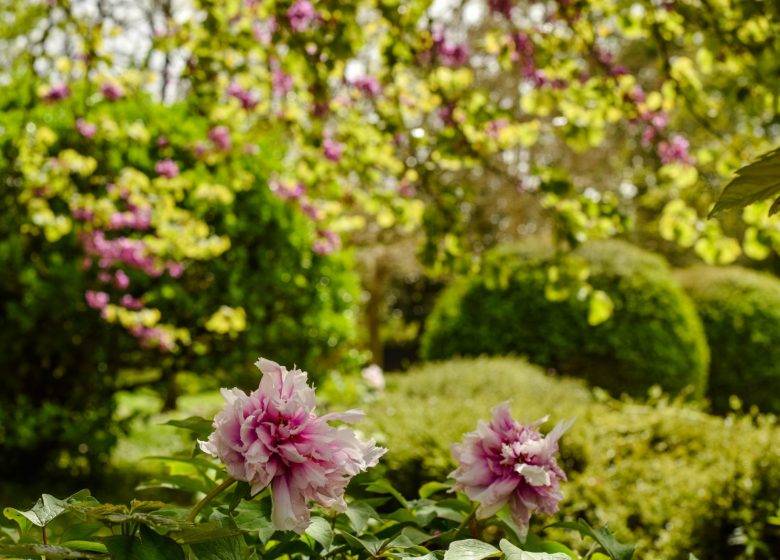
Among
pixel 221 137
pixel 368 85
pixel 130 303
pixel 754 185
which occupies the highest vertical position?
pixel 368 85

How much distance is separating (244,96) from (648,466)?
9.74ft

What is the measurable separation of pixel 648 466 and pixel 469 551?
2.83 meters

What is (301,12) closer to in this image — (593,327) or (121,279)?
(121,279)

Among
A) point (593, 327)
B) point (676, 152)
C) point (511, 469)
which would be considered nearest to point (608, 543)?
point (511, 469)

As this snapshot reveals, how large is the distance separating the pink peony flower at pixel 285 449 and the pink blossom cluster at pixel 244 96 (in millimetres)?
3790

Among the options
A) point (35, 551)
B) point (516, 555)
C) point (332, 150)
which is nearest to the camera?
point (35, 551)

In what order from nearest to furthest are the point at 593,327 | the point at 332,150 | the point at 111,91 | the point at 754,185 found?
the point at 754,185
the point at 332,150
the point at 111,91
the point at 593,327

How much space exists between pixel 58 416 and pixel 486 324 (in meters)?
4.18

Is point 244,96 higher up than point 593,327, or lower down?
higher up

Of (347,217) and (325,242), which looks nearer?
(347,217)

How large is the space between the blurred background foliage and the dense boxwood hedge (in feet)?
0.08

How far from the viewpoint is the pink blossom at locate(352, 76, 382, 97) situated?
169 inches

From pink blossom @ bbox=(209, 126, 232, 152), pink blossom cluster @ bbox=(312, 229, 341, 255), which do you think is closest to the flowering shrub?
pink blossom @ bbox=(209, 126, 232, 152)

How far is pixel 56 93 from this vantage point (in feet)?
17.9
